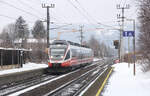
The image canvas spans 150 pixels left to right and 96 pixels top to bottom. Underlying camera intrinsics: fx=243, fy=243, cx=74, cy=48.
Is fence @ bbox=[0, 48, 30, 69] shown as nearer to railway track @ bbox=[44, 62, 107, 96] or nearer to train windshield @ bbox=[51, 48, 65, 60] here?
train windshield @ bbox=[51, 48, 65, 60]

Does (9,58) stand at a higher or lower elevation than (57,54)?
lower

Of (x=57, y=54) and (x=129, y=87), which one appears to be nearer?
(x=129, y=87)

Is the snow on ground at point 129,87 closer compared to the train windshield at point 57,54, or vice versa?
the snow on ground at point 129,87

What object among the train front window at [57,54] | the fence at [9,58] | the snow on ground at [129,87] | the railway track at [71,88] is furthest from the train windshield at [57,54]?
the snow on ground at [129,87]

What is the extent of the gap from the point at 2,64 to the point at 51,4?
43.4 feet

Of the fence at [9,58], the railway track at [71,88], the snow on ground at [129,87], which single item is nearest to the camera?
the snow on ground at [129,87]

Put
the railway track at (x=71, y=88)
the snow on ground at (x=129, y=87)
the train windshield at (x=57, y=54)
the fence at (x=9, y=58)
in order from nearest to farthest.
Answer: the snow on ground at (x=129, y=87), the railway track at (x=71, y=88), the train windshield at (x=57, y=54), the fence at (x=9, y=58)

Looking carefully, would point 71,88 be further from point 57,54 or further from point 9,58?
point 9,58

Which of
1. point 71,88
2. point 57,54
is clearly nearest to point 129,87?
point 71,88

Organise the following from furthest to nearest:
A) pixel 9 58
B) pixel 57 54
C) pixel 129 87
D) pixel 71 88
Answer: pixel 9 58 < pixel 57 54 < pixel 71 88 < pixel 129 87

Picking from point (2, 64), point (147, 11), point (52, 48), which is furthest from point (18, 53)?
point (147, 11)

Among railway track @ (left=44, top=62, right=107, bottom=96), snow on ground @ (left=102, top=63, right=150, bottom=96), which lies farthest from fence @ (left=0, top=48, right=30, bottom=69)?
snow on ground @ (left=102, top=63, right=150, bottom=96)

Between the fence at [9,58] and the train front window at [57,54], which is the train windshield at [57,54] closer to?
the train front window at [57,54]

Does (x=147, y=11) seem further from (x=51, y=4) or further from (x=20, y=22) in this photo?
(x=20, y=22)
